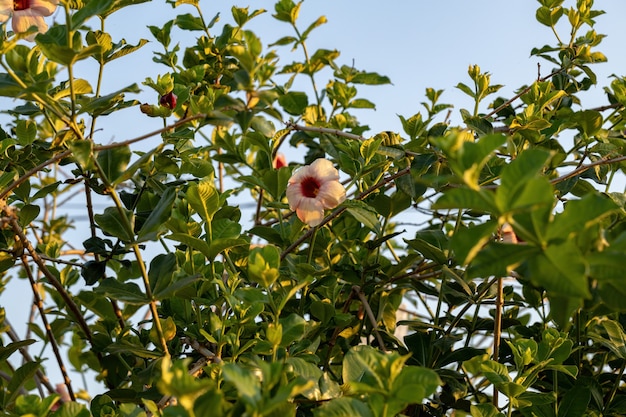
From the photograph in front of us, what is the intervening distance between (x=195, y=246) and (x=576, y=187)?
30.1 inches

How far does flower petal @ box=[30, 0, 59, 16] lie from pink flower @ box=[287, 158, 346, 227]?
1.64ft

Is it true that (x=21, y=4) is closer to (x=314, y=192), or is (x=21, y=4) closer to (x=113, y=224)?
(x=113, y=224)

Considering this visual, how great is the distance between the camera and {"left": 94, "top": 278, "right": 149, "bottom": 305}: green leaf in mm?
1050

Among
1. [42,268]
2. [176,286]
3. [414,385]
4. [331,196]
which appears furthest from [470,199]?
[42,268]

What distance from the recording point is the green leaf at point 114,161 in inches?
43.3

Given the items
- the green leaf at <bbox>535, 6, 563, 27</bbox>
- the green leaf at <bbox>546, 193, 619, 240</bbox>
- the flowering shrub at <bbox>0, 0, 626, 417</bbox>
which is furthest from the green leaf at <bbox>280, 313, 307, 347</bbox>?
the green leaf at <bbox>535, 6, 563, 27</bbox>

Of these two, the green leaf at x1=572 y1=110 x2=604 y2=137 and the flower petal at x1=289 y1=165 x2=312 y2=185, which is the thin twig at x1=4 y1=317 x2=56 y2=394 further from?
the green leaf at x1=572 y1=110 x2=604 y2=137

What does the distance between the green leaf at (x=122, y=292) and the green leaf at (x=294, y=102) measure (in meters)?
0.55

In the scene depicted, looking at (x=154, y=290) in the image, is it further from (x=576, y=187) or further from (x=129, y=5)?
(x=576, y=187)

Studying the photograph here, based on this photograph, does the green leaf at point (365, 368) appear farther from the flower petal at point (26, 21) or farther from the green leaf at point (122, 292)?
the flower petal at point (26, 21)

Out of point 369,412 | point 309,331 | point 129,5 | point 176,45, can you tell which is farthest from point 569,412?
point 176,45

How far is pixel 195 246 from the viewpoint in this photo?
3.82 feet

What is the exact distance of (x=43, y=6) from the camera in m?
1.22

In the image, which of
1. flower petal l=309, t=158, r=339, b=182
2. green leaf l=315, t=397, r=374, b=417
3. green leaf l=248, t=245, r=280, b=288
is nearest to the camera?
green leaf l=315, t=397, r=374, b=417
